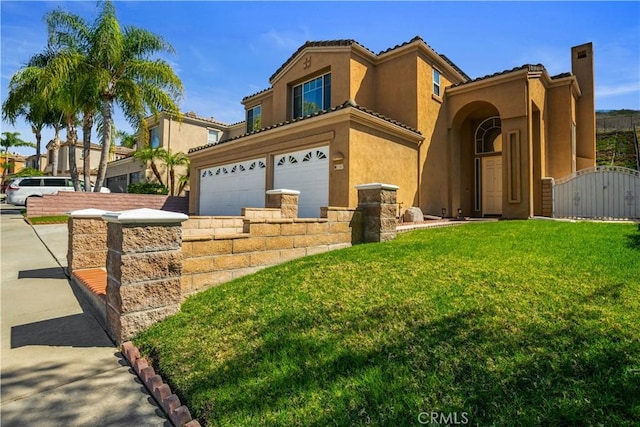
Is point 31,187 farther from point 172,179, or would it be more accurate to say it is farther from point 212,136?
point 212,136

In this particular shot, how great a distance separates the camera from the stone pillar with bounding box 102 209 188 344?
152 inches

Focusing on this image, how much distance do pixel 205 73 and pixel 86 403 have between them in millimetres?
11598

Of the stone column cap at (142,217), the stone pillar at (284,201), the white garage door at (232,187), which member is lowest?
the stone column cap at (142,217)

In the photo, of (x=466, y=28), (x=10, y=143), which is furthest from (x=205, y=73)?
(x=10, y=143)

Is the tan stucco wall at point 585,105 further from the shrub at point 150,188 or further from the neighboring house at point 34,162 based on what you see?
the neighboring house at point 34,162

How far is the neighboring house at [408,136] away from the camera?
35.1 ft

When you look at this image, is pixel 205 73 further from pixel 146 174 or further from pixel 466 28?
pixel 146 174

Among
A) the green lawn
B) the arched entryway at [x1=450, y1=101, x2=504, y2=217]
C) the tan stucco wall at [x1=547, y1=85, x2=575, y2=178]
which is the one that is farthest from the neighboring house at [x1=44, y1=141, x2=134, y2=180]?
the green lawn

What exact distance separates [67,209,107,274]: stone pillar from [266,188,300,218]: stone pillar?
12.4ft

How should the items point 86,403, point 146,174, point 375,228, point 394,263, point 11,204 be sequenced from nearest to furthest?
point 86,403 → point 394,263 → point 375,228 → point 11,204 → point 146,174

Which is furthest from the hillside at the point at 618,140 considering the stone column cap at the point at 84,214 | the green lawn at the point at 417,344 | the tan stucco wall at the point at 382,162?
the stone column cap at the point at 84,214

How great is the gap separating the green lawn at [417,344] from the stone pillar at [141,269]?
25 centimetres

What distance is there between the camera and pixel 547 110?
48.0ft

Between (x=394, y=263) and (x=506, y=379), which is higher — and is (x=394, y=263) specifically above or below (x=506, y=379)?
above
